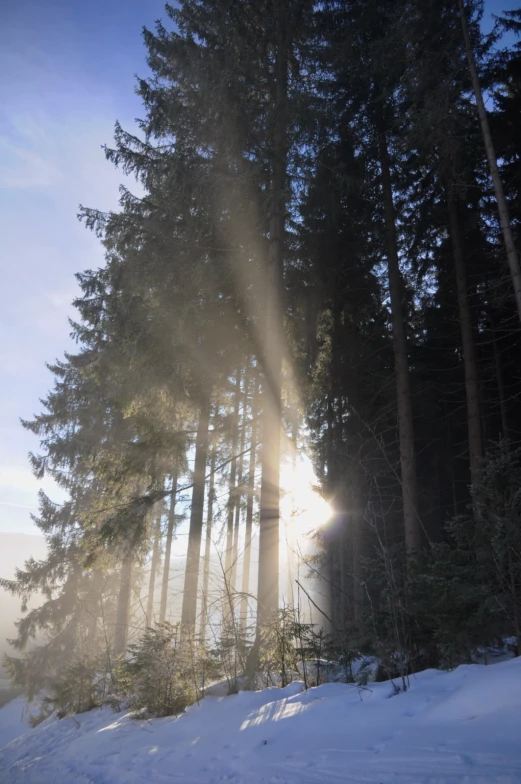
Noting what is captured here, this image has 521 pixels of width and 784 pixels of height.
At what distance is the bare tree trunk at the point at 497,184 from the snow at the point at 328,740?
20.9 feet

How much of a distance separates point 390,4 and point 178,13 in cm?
545

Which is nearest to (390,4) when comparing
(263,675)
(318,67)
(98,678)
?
(318,67)

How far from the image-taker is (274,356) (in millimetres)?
9414

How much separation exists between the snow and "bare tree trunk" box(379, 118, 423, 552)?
18.0 ft

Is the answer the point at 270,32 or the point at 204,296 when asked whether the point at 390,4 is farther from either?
the point at 204,296

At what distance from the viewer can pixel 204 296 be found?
10.4 meters

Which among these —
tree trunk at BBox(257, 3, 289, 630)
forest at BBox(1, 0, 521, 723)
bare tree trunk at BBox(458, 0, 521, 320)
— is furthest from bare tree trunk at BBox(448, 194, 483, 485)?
tree trunk at BBox(257, 3, 289, 630)

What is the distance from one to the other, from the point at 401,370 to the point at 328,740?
29.4 feet

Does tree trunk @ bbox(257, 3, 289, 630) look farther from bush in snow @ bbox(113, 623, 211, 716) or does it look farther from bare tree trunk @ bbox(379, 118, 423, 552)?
bare tree trunk @ bbox(379, 118, 423, 552)

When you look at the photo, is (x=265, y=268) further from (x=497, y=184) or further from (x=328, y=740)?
(x=328, y=740)

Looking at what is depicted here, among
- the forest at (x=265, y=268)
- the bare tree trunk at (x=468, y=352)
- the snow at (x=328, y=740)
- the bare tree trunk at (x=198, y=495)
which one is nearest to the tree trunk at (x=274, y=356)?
the forest at (x=265, y=268)

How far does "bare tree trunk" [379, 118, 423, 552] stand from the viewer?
34.5 ft

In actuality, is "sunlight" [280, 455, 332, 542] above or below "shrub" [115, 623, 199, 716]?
above

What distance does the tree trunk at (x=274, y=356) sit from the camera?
8312 millimetres
